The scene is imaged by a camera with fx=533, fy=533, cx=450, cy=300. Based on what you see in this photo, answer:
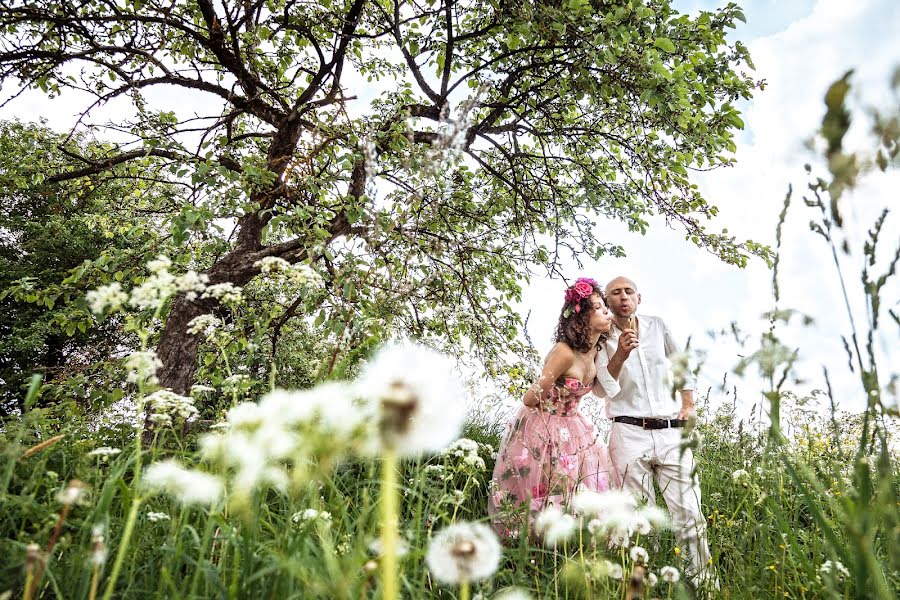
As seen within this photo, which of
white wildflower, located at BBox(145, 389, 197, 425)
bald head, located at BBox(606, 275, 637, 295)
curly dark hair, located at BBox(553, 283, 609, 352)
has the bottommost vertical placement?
white wildflower, located at BBox(145, 389, 197, 425)

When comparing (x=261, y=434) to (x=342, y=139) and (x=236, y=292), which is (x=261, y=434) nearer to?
(x=236, y=292)

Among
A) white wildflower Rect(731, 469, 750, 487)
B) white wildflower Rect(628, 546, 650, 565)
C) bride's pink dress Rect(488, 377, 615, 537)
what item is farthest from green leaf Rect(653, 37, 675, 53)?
white wildflower Rect(628, 546, 650, 565)

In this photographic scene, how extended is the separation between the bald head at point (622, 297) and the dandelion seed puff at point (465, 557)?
11.8 feet

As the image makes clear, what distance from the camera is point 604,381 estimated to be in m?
4.00

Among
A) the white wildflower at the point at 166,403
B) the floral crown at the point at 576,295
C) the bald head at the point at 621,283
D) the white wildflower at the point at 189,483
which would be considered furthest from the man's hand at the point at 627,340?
the white wildflower at the point at 189,483

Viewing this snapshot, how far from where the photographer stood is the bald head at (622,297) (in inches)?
167

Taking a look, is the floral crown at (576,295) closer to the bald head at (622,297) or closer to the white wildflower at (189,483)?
the bald head at (622,297)

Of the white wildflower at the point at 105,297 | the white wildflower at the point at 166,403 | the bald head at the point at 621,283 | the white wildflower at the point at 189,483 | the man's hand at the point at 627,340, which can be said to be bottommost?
the white wildflower at the point at 189,483

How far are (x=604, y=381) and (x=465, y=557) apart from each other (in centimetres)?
335

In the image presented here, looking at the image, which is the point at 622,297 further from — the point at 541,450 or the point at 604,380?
the point at 541,450

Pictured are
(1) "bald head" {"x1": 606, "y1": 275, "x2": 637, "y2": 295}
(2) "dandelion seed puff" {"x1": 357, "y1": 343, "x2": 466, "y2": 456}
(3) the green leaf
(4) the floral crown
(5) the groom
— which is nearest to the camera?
(2) "dandelion seed puff" {"x1": 357, "y1": 343, "x2": 466, "y2": 456}

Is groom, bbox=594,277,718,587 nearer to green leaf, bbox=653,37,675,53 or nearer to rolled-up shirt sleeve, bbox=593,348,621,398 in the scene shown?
rolled-up shirt sleeve, bbox=593,348,621,398

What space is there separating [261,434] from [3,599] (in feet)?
2.26

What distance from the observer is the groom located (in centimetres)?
375
